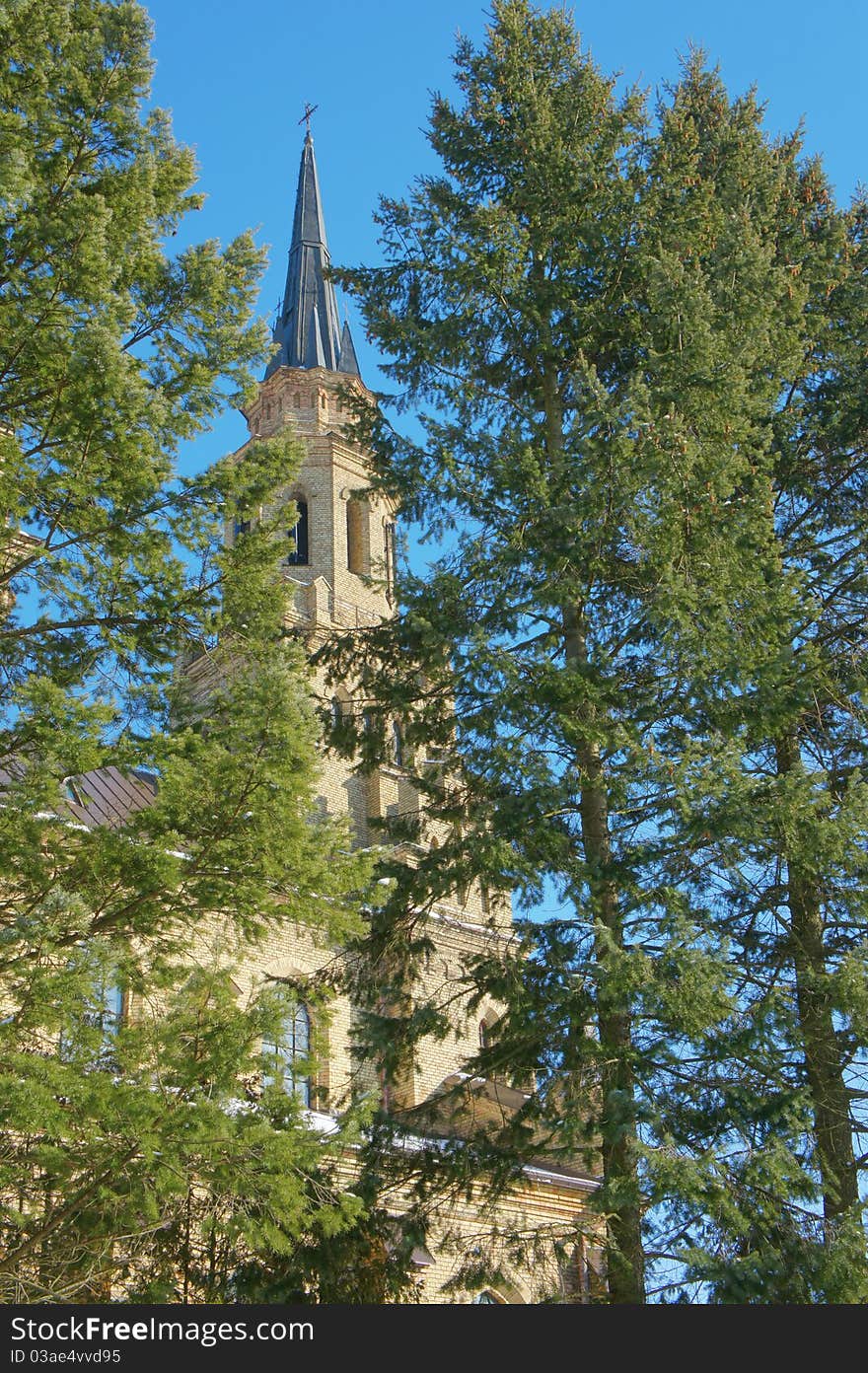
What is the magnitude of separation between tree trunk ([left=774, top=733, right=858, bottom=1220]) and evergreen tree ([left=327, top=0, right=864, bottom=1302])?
50mm

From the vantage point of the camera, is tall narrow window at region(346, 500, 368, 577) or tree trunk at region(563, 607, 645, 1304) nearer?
tree trunk at region(563, 607, 645, 1304)

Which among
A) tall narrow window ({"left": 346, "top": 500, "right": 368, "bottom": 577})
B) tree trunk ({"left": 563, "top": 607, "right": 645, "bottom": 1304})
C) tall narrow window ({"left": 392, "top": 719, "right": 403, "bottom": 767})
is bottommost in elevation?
tree trunk ({"left": 563, "top": 607, "right": 645, "bottom": 1304})

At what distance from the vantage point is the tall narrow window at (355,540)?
29.0 metres

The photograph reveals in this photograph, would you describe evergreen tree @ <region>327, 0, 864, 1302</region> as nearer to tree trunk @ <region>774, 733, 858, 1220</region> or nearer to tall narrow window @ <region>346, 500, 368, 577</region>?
tree trunk @ <region>774, 733, 858, 1220</region>

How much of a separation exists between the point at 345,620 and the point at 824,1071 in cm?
1673

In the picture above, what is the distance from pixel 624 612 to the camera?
1256 cm

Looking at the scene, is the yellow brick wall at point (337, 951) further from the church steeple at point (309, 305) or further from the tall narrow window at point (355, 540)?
the church steeple at point (309, 305)

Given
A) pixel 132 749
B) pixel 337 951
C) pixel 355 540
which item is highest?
pixel 355 540

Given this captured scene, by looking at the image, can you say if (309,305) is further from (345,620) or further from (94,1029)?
(94,1029)

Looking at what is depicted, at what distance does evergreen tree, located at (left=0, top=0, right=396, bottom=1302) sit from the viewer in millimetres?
7902

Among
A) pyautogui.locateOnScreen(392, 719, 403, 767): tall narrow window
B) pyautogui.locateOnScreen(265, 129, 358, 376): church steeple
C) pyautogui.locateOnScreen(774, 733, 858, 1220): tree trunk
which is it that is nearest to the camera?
pyautogui.locateOnScreen(774, 733, 858, 1220): tree trunk

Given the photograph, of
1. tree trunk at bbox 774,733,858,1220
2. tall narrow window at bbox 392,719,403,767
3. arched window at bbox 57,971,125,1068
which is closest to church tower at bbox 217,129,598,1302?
tall narrow window at bbox 392,719,403,767

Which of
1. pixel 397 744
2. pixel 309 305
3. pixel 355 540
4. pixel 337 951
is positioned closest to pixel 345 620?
pixel 355 540

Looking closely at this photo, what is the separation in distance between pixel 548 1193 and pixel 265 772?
1334 cm
